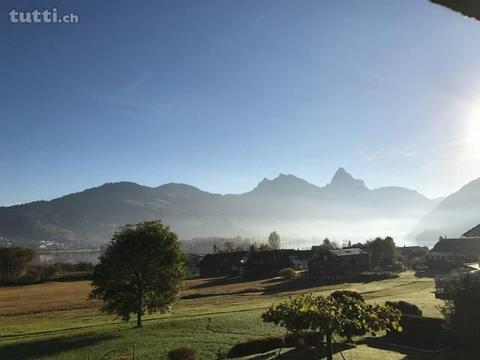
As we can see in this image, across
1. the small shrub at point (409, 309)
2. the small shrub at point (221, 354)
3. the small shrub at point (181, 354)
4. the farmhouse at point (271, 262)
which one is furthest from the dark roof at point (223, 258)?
the small shrub at point (181, 354)

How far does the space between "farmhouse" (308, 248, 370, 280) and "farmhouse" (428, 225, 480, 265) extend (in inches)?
724

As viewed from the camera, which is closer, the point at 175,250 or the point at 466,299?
the point at 466,299

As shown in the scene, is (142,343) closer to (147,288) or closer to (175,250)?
(147,288)

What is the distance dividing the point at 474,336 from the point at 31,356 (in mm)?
32304

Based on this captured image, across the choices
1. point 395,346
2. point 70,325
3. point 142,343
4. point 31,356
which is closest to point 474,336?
point 395,346

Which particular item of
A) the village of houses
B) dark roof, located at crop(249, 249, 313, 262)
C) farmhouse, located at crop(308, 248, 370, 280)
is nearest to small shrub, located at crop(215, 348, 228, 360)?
the village of houses

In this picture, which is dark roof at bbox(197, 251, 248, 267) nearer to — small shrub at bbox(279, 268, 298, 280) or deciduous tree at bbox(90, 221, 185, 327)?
small shrub at bbox(279, 268, 298, 280)

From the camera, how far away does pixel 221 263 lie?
14888 centimetres

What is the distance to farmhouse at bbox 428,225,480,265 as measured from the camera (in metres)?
110

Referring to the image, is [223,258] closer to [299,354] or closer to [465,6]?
[299,354]

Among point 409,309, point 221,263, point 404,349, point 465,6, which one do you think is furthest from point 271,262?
point 465,6

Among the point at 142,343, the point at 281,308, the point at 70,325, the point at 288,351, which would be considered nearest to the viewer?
the point at 281,308

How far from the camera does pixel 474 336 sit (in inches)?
1126

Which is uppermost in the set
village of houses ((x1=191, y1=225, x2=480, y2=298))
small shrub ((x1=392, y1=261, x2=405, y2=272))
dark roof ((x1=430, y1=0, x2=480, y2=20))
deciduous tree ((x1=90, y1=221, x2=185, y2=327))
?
dark roof ((x1=430, y1=0, x2=480, y2=20))
